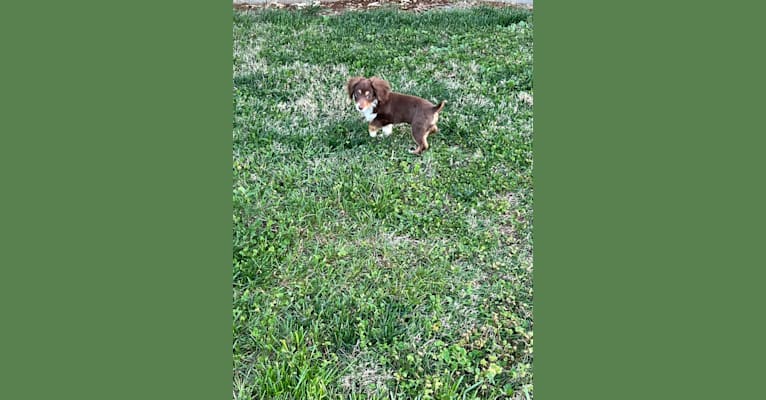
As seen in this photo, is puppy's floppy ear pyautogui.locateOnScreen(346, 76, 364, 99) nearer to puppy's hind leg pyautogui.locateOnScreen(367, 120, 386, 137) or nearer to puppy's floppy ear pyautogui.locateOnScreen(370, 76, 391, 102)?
puppy's floppy ear pyautogui.locateOnScreen(370, 76, 391, 102)

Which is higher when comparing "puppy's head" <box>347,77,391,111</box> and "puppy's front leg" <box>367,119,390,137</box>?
"puppy's head" <box>347,77,391,111</box>

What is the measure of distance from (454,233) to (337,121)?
1076 mm

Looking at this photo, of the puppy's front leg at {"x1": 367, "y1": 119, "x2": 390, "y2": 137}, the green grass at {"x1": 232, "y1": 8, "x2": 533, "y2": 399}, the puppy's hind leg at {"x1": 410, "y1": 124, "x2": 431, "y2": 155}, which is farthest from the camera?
the puppy's front leg at {"x1": 367, "y1": 119, "x2": 390, "y2": 137}

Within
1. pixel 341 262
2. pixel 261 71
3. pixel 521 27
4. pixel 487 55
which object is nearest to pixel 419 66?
pixel 487 55

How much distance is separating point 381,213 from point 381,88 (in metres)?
0.87

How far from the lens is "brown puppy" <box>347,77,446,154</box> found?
3.59m

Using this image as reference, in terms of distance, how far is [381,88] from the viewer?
365cm

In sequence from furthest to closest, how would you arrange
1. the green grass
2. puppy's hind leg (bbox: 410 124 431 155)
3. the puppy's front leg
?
the puppy's front leg
puppy's hind leg (bbox: 410 124 431 155)
the green grass

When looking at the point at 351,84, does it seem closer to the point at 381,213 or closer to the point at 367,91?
the point at 367,91

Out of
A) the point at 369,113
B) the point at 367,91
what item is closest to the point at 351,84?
the point at 367,91

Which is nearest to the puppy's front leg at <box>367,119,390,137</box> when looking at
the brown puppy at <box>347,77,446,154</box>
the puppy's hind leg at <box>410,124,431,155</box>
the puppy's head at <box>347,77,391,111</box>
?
the brown puppy at <box>347,77,446,154</box>

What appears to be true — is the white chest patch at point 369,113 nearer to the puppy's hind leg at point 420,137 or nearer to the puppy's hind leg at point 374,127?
the puppy's hind leg at point 374,127

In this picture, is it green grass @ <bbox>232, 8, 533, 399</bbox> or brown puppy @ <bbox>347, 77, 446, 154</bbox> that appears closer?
green grass @ <bbox>232, 8, 533, 399</bbox>

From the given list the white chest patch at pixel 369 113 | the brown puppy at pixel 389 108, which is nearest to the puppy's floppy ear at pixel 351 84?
the brown puppy at pixel 389 108
